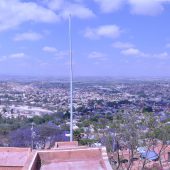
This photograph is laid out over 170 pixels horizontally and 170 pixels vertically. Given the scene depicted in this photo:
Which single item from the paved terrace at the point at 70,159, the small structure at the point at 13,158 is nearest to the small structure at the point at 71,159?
the paved terrace at the point at 70,159

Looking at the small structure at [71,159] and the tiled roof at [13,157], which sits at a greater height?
the small structure at [71,159]

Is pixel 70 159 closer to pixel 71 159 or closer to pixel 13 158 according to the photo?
pixel 71 159

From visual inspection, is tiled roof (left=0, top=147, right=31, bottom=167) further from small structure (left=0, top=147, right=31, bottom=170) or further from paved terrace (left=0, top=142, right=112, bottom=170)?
paved terrace (left=0, top=142, right=112, bottom=170)

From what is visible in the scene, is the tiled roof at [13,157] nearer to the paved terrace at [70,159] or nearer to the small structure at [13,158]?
the small structure at [13,158]

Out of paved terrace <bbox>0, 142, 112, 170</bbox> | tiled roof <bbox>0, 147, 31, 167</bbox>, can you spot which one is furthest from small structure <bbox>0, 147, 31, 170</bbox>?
paved terrace <bbox>0, 142, 112, 170</bbox>

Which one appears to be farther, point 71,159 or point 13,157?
point 13,157

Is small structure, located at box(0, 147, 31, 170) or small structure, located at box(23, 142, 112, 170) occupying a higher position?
small structure, located at box(23, 142, 112, 170)

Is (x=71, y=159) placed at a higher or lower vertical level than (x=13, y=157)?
higher

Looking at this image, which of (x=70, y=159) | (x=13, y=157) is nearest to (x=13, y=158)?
(x=13, y=157)

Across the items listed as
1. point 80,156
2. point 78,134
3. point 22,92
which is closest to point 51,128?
point 78,134

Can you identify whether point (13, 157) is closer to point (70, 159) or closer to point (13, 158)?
point (13, 158)

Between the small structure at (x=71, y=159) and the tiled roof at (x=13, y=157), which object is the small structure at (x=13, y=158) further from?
the small structure at (x=71, y=159)

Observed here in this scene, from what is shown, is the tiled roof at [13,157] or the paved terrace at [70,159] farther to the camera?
the tiled roof at [13,157]
